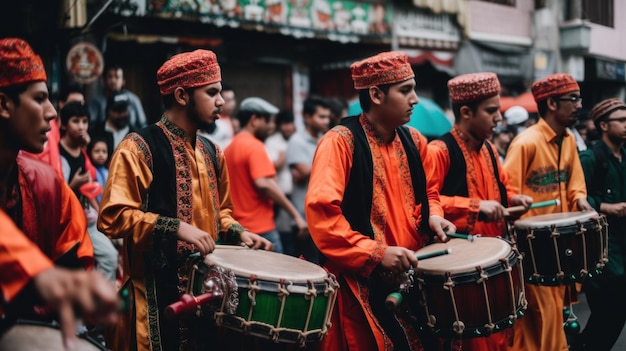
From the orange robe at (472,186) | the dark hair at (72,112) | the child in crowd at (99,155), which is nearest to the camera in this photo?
the orange robe at (472,186)

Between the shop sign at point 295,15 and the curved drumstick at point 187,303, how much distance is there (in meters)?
6.98

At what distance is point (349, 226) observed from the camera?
11.7 ft

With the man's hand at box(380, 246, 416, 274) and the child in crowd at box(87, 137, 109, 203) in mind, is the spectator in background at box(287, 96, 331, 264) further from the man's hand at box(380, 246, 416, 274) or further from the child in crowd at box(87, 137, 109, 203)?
the man's hand at box(380, 246, 416, 274)

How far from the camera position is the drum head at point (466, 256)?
3562 millimetres

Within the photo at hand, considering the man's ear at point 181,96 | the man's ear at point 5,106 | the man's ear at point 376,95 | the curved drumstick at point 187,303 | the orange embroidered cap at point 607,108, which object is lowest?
the curved drumstick at point 187,303

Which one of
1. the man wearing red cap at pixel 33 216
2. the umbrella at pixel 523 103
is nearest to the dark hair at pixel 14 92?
the man wearing red cap at pixel 33 216

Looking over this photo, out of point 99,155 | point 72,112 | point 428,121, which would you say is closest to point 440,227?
point 72,112

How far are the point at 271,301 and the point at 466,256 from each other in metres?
1.27

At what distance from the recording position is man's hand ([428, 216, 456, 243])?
3898 mm

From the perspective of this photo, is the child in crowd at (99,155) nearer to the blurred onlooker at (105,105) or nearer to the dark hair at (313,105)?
the blurred onlooker at (105,105)

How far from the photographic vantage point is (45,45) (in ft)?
27.2

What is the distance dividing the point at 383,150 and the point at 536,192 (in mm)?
2123

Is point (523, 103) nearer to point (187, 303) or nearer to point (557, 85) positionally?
point (557, 85)

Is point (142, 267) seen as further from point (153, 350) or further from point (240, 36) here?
point (240, 36)
